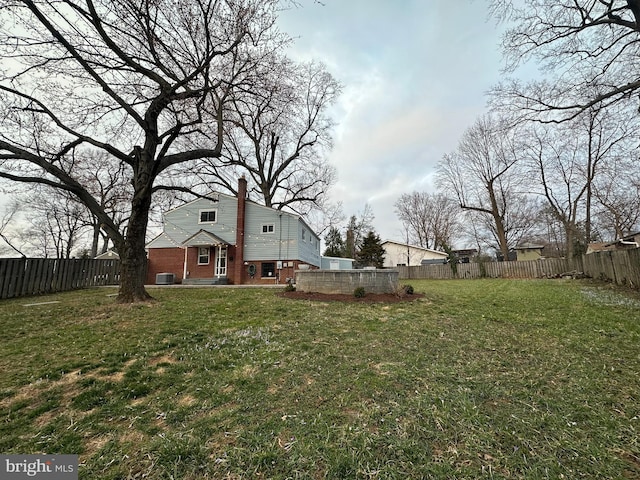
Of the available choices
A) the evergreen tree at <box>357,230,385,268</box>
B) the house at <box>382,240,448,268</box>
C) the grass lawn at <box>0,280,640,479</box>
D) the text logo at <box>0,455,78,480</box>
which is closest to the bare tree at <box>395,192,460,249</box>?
the house at <box>382,240,448,268</box>

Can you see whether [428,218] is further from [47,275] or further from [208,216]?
[47,275]

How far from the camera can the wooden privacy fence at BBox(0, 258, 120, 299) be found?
10656 millimetres

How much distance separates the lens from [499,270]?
21.6 meters

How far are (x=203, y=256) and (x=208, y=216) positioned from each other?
9.77ft

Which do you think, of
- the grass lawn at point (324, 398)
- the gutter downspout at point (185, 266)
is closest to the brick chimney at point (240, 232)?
the gutter downspout at point (185, 266)

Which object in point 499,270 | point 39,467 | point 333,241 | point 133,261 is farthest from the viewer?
point 333,241

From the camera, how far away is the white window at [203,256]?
19953 mm

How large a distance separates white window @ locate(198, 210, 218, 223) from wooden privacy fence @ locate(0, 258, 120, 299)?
Result: 649cm

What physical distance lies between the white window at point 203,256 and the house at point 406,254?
2172 cm

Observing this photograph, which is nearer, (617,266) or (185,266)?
(617,266)

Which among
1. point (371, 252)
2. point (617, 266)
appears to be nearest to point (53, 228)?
point (371, 252)

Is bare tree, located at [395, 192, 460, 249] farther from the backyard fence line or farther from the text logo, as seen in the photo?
the text logo

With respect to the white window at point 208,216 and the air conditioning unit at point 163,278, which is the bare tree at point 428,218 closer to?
the white window at point 208,216

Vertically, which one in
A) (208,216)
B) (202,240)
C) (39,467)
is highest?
(208,216)
